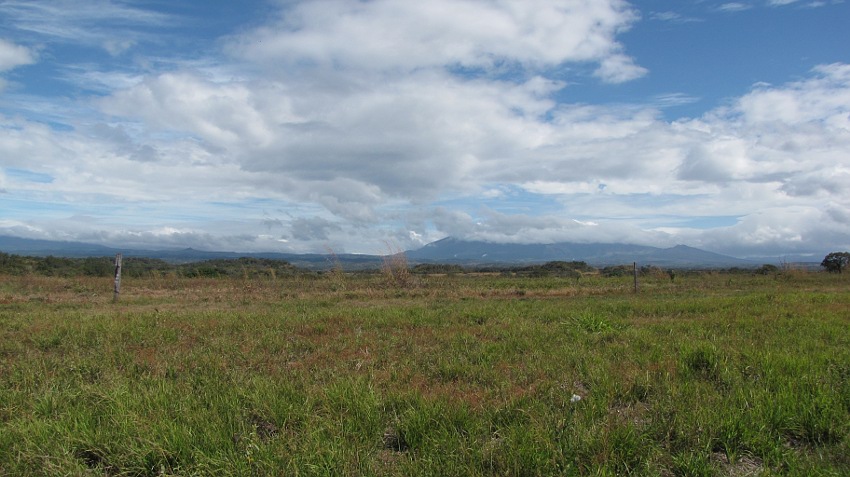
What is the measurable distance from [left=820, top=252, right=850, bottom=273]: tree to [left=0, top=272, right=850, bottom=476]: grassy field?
33.6m

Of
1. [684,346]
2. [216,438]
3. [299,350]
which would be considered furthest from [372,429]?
[684,346]

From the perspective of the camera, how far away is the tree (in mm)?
35469

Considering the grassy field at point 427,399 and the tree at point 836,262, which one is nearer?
the grassy field at point 427,399

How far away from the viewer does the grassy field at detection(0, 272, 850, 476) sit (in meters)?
3.75

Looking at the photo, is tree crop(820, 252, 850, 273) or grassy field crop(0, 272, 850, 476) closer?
grassy field crop(0, 272, 850, 476)

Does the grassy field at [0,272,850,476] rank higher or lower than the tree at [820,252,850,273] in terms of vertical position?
lower

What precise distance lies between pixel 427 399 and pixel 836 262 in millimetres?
43707

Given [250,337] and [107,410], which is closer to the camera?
[107,410]

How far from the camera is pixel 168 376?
6.25 m

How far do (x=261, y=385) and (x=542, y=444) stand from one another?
10.2ft

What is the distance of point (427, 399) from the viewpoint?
4844 mm

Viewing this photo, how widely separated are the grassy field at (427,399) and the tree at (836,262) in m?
33.6

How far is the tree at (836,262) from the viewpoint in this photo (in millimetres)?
35469

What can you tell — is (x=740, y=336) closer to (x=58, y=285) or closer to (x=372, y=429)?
(x=372, y=429)
